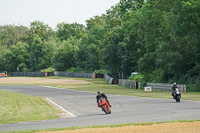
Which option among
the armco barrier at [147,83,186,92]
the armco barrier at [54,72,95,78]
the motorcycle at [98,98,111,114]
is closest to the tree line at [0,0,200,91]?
the armco barrier at [147,83,186,92]

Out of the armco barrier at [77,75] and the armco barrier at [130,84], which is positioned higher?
the armco barrier at [77,75]

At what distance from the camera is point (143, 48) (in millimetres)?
79375

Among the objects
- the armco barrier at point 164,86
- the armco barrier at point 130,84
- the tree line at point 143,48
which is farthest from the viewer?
the armco barrier at point 130,84

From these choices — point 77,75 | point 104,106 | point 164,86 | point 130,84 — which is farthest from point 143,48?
point 104,106

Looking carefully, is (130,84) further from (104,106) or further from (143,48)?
(104,106)

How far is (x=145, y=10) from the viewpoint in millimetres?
65000

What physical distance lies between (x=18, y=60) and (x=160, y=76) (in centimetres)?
9526

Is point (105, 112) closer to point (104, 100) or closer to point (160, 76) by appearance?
point (104, 100)

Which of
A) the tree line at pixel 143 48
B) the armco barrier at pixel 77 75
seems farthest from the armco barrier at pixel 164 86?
the armco barrier at pixel 77 75

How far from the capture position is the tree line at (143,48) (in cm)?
5359

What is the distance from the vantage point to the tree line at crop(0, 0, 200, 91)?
53.6 meters

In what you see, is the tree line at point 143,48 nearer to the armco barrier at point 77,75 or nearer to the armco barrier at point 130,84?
the armco barrier at point 130,84

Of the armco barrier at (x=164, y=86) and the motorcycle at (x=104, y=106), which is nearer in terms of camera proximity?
the motorcycle at (x=104, y=106)

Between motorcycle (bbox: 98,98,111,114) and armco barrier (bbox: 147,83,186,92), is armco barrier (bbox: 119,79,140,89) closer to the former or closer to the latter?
armco barrier (bbox: 147,83,186,92)
